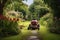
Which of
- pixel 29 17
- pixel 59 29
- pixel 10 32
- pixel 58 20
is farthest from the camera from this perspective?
pixel 29 17

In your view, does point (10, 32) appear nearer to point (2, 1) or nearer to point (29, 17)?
point (2, 1)

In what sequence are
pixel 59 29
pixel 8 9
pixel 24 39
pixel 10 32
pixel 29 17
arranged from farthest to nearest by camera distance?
pixel 29 17
pixel 8 9
pixel 59 29
pixel 10 32
pixel 24 39

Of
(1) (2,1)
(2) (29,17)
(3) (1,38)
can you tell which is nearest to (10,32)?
(3) (1,38)

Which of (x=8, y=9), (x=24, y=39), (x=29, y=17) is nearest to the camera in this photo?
(x=24, y=39)

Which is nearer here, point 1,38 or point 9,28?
point 1,38

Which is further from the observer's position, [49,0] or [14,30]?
[49,0]

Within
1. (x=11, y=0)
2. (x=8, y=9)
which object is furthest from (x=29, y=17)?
(x=11, y=0)

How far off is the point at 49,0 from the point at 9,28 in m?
3.06

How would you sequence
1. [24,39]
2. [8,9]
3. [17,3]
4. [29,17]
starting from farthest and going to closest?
[29,17] → [8,9] → [17,3] → [24,39]

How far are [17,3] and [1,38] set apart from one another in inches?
190

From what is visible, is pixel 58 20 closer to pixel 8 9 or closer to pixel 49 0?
pixel 49 0

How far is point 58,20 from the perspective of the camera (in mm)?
12234

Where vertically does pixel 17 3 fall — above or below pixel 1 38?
above

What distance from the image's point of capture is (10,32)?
1045cm
